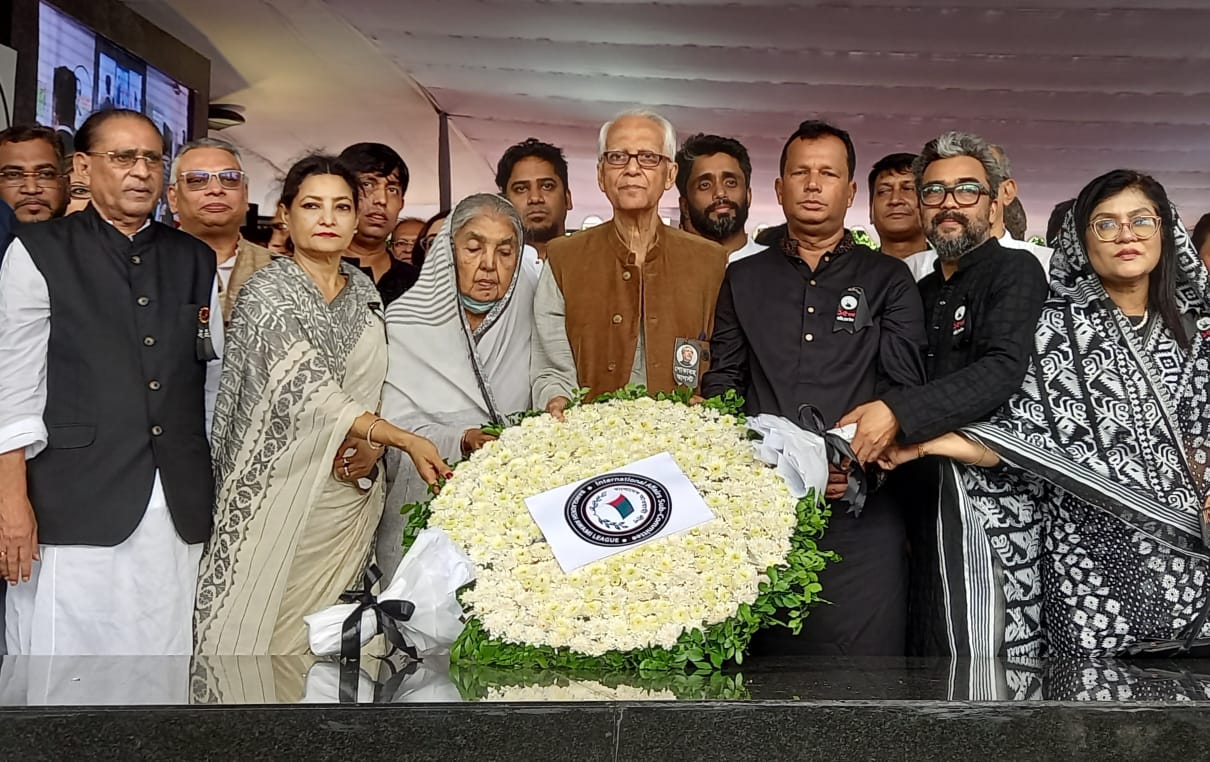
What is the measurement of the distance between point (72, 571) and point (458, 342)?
1.15 metres

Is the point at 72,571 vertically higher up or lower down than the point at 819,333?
lower down

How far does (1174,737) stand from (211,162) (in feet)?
9.48

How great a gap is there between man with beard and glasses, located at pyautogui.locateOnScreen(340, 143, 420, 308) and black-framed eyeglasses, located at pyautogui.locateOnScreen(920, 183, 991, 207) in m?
1.75

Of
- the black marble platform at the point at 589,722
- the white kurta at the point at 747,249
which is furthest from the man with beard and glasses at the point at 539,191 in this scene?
the black marble platform at the point at 589,722

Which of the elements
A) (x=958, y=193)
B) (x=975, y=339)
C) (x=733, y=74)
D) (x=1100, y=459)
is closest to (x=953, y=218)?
(x=958, y=193)

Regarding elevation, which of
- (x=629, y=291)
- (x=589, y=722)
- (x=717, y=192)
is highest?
(x=717, y=192)

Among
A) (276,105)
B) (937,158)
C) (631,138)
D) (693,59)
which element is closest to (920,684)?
(937,158)

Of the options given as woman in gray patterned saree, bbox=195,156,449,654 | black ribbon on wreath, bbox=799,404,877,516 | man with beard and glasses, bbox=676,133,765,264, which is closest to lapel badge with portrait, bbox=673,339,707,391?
black ribbon on wreath, bbox=799,404,877,516

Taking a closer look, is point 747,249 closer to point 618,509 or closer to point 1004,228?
point 1004,228

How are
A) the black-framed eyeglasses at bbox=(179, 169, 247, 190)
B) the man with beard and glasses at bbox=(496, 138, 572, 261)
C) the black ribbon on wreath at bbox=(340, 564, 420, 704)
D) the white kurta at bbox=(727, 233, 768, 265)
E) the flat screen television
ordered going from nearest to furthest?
the black ribbon on wreath at bbox=(340, 564, 420, 704) < the black-framed eyeglasses at bbox=(179, 169, 247, 190) < the white kurta at bbox=(727, 233, 768, 265) < the man with beard and glasses at bbox=(496, 138, 572, 261) < the flat screen television

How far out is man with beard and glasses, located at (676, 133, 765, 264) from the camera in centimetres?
415

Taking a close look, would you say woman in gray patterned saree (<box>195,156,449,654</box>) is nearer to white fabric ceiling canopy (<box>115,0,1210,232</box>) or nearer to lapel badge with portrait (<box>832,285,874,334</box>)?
lapel badge with portrait (<box>832,285,874,334</box>)

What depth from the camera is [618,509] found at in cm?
239

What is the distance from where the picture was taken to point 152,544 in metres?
3.01
